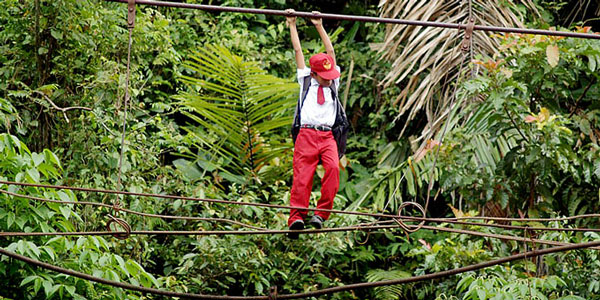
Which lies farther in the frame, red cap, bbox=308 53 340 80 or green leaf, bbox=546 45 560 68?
green leaf, bbox=546 45 560 68

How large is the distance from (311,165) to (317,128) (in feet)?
0.65

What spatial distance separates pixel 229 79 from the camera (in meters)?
6.88

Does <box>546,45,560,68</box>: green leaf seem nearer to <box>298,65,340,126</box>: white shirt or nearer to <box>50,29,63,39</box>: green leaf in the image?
<box>298,65,340,126</box>: white shirt

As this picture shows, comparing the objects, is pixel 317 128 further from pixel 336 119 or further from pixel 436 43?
pixel 436 43

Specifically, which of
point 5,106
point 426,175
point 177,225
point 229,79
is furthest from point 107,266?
point 426,175

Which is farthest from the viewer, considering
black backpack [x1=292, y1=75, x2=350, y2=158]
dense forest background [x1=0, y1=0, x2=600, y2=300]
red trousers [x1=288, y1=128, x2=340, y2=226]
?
dense forest background [x1=0, y1=0, x2=600, y2=300]

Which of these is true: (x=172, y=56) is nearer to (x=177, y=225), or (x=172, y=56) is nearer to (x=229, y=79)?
(x=229, y=79)

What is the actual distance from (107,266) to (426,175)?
282cm

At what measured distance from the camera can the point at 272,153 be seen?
710 centimetres

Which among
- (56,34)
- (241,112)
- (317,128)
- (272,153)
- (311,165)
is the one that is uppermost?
(56,34)

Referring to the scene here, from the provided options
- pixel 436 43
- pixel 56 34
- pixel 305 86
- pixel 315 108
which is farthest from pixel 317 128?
pixel 436 43

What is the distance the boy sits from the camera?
16.0 feet

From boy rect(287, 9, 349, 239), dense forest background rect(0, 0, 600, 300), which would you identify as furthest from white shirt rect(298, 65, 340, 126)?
dense forest background rect(0, 0, 600, 300)

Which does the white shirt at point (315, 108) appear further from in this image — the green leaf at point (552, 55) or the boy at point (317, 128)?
the green leaf at point (552, 55)
